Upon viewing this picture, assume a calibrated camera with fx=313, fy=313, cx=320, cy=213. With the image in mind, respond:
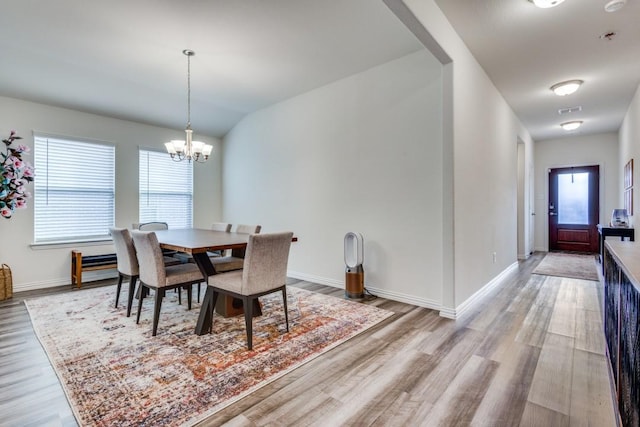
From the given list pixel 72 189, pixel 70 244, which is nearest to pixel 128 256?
pixel 70 244

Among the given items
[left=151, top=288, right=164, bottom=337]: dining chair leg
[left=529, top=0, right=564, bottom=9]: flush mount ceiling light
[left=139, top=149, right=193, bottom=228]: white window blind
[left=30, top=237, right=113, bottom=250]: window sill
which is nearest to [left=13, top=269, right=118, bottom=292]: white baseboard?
[left=30, top=237, right=113, bottom=250]: window sill

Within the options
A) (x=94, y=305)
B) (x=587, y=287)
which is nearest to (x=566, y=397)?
(x=587, y=287)

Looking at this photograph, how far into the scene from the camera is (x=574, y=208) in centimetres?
723

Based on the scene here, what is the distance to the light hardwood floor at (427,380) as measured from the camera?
5.36 ft

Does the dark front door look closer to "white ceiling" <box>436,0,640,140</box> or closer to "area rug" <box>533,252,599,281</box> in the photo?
"area rug" <box>533,252,599,281</box>

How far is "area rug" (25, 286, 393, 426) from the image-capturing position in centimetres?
174

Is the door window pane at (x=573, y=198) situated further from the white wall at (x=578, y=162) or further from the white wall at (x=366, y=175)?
the white wall at (x=366, y=175)

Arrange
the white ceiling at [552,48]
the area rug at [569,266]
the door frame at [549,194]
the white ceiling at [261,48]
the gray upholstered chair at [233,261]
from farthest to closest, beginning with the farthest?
the door frame at [549,194], the area rug at [569,266], the gray upholstered chair at [233,261], the white ceiling at [261,48], the white ceiling at [552,48]

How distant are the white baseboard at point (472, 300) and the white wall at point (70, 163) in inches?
188

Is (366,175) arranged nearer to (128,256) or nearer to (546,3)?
(546,3)

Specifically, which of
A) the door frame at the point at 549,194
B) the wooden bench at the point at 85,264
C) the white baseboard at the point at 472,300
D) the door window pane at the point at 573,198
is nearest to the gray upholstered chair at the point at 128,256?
the wooden bench at the point at 85,264

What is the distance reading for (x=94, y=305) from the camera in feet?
11.3

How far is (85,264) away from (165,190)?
5.58 feet

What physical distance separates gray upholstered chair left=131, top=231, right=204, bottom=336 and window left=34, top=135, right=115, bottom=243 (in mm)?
2480
